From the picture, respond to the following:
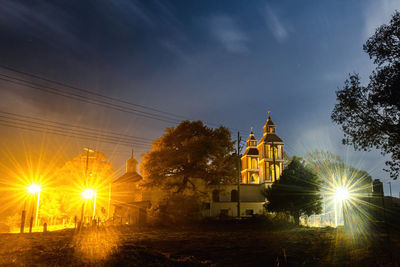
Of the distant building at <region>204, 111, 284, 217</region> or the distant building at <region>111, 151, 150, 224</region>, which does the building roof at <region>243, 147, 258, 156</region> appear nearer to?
the distant building at <region>204, 111, 284, 217</region>

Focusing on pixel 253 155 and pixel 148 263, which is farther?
pixel 253 155

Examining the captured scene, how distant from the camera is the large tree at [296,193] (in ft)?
105

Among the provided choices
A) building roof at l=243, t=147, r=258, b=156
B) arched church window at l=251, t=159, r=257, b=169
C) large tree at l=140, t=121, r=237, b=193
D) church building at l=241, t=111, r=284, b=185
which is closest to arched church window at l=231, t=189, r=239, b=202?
church building at l=241, t=111, r=284, b=185

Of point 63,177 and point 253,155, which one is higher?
point 253,155

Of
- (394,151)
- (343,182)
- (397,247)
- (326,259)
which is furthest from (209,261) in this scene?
(343,182)

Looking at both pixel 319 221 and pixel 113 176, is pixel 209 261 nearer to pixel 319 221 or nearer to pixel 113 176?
pixel 319 221

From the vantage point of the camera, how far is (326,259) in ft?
38.5

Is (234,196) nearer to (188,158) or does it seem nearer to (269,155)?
(269,155)

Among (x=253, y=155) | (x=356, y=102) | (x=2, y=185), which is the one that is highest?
A: (x=253, y=155)

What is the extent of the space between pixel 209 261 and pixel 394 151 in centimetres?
1113

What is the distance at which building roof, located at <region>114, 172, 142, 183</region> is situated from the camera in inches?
2237

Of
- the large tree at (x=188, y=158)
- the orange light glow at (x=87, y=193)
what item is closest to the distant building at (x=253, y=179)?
the large tree at (x=188, y=158)

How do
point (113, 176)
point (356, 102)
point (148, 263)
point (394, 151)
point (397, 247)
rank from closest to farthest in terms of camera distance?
1. point (148, 263)
2. point (397, 247)
3. point (394, 151)
4. point (356, 102)
5. point (113, 176)

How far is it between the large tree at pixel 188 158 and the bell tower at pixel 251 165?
92.3 feet
